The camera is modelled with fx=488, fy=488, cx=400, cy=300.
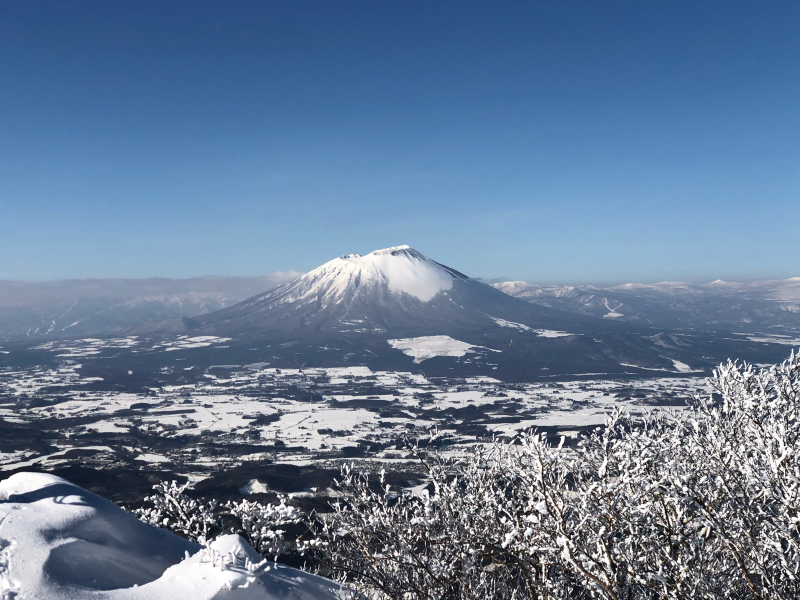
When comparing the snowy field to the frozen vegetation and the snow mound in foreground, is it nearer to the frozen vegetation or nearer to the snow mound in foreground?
the frozen vegetation

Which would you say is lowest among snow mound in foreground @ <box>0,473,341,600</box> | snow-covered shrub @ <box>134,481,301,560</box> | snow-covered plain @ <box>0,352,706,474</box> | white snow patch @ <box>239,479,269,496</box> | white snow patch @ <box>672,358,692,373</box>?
white snow patch @ <box>672,358,692,373</box>

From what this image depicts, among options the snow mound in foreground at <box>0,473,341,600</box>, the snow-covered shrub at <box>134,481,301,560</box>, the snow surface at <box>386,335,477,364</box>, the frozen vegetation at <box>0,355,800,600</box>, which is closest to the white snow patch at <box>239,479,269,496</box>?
the snow-covered shrub at <box>134,481,301,560</box>

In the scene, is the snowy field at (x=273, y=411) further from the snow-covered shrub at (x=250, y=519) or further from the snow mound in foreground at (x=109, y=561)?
the snow mound in foreground at (x=109, y=561)

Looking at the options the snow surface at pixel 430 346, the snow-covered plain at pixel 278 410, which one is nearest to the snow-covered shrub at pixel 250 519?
the snow-covered plain at pixel 278 410

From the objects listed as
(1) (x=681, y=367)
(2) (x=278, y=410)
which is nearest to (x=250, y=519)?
(2) (x=278, y=410)

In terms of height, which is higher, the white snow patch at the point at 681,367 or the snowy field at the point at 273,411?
the snowy field at the point at 273,411

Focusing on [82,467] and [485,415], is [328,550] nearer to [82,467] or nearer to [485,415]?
[82,467]
